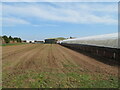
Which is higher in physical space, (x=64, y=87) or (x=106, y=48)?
(x=106, y=48)

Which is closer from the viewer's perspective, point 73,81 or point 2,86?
point 2,86

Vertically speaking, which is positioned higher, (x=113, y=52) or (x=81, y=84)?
(x=113, y=52)

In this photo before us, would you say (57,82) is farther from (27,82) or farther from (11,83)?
(11,83)

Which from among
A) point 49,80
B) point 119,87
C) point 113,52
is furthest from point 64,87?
point 113,52

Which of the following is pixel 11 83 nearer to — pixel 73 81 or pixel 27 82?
pixel 27 82

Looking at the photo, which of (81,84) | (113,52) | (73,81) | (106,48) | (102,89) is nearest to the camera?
(102,89)

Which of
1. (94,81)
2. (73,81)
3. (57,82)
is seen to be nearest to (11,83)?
(57,82)

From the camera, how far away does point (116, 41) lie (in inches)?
409

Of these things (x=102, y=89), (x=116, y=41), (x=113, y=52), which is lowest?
(x=102, y=89)

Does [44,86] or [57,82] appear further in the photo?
[57,82]

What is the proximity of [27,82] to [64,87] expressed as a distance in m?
1.45

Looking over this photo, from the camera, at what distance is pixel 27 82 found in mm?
4898

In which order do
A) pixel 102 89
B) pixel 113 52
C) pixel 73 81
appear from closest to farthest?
pixel 102 89
pixel 73 81
pixel 113 52

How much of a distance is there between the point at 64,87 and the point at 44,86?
691 millimetres
